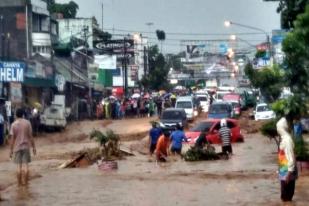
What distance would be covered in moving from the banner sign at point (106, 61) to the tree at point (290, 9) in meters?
73.3

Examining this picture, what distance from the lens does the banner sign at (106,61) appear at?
9100 centimetres

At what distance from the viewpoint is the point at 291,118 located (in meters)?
14.9

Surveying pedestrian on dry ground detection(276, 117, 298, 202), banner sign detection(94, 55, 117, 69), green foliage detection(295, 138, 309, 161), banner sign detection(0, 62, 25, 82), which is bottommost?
green foliage detection(295, 138, 309, 161)

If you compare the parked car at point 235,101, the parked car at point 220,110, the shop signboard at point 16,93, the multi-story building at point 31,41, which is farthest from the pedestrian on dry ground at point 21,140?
the parked car at point 235,101

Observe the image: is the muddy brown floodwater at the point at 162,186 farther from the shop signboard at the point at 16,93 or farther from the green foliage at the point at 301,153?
the shop signboard at the point at 16,93

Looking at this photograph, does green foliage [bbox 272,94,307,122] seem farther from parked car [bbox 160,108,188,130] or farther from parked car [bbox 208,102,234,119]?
parked car [bbox 208,102,234,119]

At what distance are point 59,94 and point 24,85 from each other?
9186 mm

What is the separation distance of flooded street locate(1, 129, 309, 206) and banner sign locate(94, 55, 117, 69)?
212 ft

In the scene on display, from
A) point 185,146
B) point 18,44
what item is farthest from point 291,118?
point 18,44

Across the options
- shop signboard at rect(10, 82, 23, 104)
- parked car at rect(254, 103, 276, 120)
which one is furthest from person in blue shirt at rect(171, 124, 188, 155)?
parked car at rect(254, 103, 276, 120)

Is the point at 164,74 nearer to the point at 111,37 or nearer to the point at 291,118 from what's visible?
the point at 111,37

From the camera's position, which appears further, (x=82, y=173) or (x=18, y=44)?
(x=18, y=44)

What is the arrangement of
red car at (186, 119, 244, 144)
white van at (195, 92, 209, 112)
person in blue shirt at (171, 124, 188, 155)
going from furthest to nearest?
white van at (195, 92, 209, 112) → red car at (186, 119, 244, 144) → person in blue shirt at (171, 124, 188, 155)

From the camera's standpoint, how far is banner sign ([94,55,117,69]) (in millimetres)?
91000
